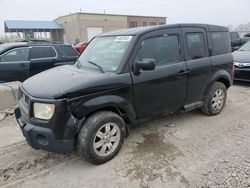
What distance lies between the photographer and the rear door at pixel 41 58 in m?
7.68

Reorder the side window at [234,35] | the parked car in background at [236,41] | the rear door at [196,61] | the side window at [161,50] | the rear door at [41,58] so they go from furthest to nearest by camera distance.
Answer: the side window at [234,35] → the parked car in background at [236,41] → the rear door at [41,58] → the rear door at [196,61] → the side window at [161,50]

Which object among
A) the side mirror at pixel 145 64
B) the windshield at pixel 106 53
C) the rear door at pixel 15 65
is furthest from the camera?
the rear door at pixel 15 65

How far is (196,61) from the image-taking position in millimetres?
4609

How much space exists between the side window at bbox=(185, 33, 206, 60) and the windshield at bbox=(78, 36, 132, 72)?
125 cm

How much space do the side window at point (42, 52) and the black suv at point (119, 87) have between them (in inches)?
143

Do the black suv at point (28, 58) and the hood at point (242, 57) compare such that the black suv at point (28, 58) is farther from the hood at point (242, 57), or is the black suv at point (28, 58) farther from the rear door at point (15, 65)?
the hood at point (242, 57)

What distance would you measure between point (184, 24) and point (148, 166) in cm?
264

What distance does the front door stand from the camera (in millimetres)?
3875

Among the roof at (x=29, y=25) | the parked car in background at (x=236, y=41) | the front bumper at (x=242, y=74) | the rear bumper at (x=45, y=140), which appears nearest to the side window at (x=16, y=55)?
the rear bumper at (x=45, y=140)

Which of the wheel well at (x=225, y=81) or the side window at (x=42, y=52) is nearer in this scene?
the wheel well at (x=225, y=81)

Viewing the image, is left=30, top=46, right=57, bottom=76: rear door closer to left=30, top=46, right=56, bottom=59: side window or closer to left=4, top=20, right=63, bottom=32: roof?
left=30, top=46, right=56, bottom=59: side window

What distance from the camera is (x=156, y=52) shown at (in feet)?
13.4

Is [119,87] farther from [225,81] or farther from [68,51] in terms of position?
[68,51]

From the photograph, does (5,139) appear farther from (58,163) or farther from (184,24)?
(184,24)
